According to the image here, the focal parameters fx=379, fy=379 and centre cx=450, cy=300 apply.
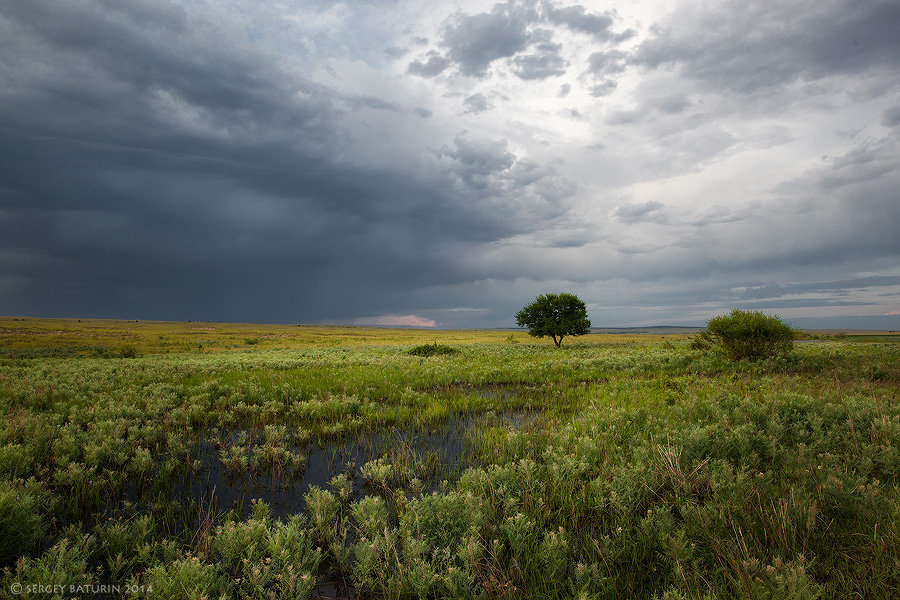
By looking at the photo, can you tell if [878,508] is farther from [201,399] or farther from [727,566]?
[201,399]

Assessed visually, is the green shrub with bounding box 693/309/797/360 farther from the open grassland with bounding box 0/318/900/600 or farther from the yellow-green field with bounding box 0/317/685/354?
the yellow-green field with bounding box 0/317/685/354

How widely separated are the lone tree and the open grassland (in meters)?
37.2

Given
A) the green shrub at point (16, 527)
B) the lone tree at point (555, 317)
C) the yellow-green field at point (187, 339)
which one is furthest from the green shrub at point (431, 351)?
the green shrub at point (16, 527)

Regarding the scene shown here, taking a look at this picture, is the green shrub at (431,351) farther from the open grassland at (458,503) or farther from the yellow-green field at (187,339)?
the yellow-green field at (187,339)

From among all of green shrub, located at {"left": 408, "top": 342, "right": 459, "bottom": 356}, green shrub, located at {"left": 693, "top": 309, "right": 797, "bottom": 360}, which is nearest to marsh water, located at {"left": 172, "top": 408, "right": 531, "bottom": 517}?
green shrub, located at {"left": 693, "top": 309, "right": 797, "bottom": 360}

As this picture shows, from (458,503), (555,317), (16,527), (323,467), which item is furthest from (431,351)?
(16,527)

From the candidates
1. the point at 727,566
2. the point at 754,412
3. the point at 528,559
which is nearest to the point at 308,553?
the point at 528,559

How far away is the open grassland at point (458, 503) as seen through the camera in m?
3.47

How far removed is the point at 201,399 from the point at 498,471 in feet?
33.5

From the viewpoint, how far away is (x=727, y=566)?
11.6ft

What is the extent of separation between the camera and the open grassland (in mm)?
3472

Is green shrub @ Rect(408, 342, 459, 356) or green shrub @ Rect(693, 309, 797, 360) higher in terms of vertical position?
green shrub @ Rect(693, 309, 797, 360)

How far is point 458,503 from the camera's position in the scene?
462 centimetres

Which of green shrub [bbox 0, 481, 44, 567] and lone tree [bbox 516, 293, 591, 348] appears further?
lone tree [bbox 516, 293, 591, 348]
